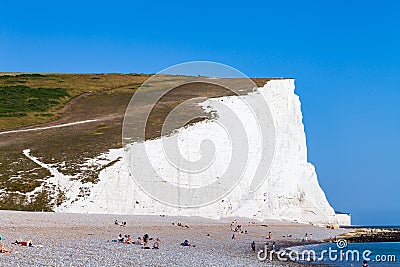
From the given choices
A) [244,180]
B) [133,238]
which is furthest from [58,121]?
[133,238]

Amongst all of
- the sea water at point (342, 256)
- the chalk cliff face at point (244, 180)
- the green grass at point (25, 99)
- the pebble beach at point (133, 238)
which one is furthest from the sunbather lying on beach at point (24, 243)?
the green grass at point (25, 99)

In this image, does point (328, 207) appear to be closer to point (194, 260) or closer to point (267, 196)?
point (267, 196)

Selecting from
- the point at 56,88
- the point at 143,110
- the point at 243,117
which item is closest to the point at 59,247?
the point at 243,117

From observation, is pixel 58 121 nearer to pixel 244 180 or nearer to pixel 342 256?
pixel 244 180

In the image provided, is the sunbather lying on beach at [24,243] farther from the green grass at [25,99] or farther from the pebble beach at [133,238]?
the green grass at [25,99]

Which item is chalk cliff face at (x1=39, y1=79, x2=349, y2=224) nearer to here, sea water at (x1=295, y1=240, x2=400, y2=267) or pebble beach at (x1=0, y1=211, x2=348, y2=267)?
pebble beach at (x1=0, y1=211, x2=348, y2=267)

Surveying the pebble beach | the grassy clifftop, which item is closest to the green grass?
the grassy clifftop
